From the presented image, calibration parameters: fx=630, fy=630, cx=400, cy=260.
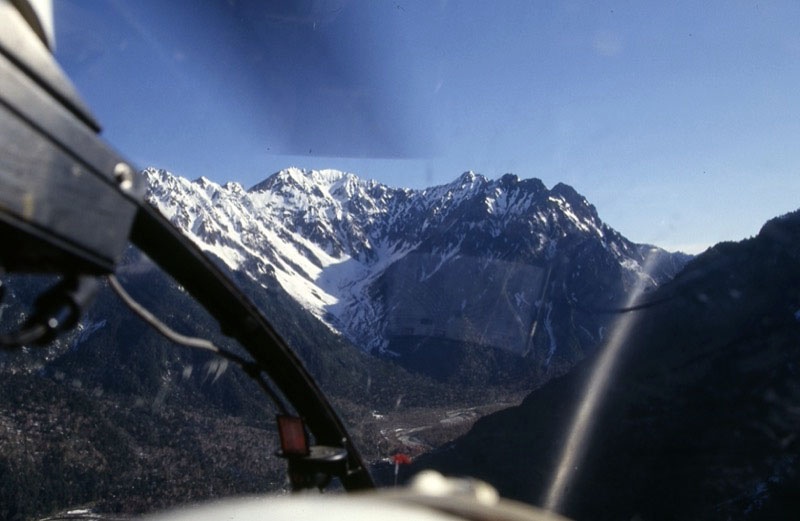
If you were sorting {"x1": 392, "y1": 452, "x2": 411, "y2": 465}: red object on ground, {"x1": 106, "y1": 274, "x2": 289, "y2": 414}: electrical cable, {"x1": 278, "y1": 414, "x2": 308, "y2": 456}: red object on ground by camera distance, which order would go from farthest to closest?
1. {"x1": 392, "y1": 452, "x2": 411, "y2": 465}: red object on ground
2. {"x1": 278, "y1": 414, "x2": 308, "y2": 456}: red object on ground
3. {"x1": 106, "y1": 274, "x2": 289, "y2": 414}: electrical cable

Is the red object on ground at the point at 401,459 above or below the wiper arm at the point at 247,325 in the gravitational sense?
below

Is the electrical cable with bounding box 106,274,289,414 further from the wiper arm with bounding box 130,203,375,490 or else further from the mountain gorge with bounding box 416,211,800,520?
the mountain gorge with bounding box 416,211,800,520

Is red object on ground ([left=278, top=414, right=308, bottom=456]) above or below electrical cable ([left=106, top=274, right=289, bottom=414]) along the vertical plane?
below

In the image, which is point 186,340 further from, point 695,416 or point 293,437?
point 695,416

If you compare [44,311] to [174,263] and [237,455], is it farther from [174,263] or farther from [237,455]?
[237,455]

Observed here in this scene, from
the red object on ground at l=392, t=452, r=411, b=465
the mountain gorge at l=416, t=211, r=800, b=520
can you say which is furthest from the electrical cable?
the mountain gorge at l=416, t=211, r=800, b=520

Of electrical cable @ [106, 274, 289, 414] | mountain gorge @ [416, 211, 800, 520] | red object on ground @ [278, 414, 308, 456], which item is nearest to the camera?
electrical cable @ [106, 274, 289, 414]

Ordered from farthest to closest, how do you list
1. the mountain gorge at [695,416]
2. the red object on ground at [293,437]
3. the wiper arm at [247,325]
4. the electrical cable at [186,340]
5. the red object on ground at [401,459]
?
the mountain gorge at [695,416]
the red object on ground at [401,459]
the red object on ground at [293,437]
the wiper arm at [247,325]
the electrical cable at [186,340]

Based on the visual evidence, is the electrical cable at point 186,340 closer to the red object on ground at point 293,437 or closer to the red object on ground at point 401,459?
the red object on ground at point 293,437

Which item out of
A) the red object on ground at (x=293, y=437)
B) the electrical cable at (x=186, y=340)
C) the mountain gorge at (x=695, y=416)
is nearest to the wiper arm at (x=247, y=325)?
the electrical cable at (x=186, y=340)
